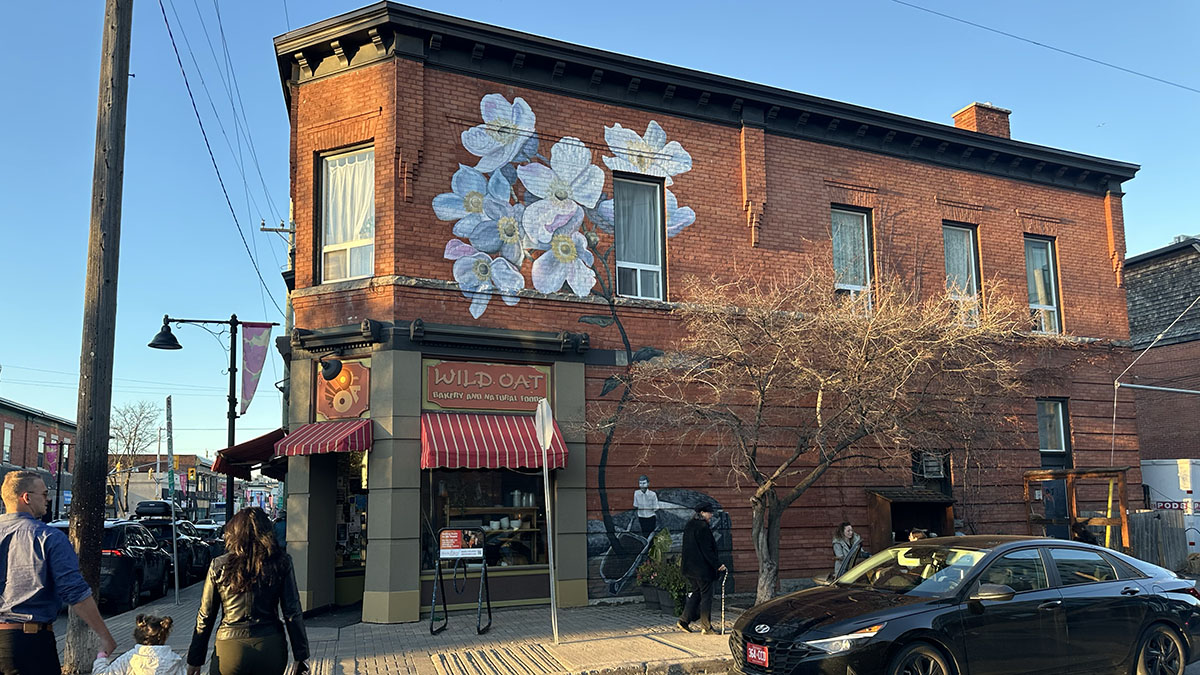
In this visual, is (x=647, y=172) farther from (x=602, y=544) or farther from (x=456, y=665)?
(x=456, y=665)

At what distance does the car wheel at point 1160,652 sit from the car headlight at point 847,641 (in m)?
2.96

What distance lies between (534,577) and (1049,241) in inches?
545

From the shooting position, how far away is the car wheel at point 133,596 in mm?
16234

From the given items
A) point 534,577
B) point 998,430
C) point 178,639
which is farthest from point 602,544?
point 998,430

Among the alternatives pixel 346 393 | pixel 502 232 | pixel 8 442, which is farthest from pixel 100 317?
pixel 8 442

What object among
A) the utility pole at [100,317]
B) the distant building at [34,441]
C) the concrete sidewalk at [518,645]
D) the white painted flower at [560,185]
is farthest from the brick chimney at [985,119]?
the distant building at [34,441]

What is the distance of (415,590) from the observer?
508 inches

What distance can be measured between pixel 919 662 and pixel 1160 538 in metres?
14.1

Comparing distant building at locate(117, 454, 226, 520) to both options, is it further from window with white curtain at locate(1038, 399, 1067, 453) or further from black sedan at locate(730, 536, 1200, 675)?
black sedan at locate(730, 536, 1200, 675)

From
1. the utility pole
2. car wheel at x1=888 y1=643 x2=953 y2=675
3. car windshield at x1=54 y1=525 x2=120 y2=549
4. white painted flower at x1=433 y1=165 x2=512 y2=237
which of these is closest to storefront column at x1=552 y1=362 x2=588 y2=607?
white painted flower at x1=433 y1=165 x2=512 y2=237

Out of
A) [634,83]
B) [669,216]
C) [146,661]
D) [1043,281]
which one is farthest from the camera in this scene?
[1043,281]

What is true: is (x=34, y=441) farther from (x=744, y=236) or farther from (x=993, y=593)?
(x=993, y=593)

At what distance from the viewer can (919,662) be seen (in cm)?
743

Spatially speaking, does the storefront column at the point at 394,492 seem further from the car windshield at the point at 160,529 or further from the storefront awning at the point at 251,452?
the car windshield at the point at 160,529
